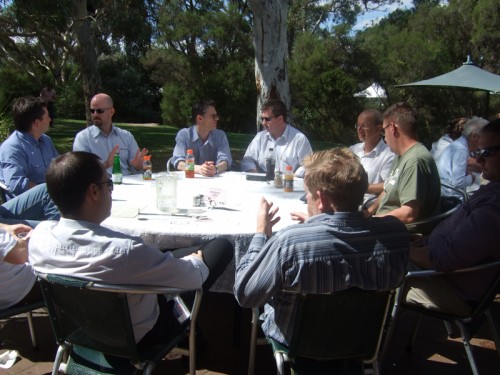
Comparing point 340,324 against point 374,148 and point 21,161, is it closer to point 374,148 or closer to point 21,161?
point 374,148

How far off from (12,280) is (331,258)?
154 centimetres

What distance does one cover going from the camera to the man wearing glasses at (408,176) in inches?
107

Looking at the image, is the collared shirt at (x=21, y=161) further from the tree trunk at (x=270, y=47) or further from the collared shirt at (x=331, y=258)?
the tree trunk at (x=270, y=47)

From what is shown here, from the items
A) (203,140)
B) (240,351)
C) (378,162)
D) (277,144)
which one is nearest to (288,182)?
(378,162)

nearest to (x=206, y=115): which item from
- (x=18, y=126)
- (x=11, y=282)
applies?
(x=18, y=126)

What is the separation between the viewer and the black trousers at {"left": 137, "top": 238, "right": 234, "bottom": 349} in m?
1.94

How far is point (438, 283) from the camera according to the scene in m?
2.27

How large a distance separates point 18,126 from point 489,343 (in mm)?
3774

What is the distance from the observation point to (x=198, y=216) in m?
2.69

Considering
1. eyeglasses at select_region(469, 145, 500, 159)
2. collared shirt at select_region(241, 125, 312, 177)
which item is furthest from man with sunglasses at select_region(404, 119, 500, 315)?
collared shirt at select_region(241, 125, 312, 177)

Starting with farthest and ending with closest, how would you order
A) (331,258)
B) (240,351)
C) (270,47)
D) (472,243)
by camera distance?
(270,47)
(240,351)
(472,243)
(331,258)

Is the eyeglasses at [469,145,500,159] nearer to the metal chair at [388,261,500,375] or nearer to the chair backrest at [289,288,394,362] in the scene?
the metal chair at [388,261,500,375]

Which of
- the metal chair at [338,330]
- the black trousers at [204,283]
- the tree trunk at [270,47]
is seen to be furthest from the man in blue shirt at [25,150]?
the tree trunk at [270,47]

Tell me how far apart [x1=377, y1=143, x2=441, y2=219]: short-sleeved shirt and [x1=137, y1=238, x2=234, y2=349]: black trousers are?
1094 millimetres
